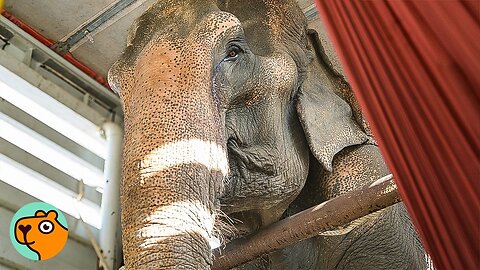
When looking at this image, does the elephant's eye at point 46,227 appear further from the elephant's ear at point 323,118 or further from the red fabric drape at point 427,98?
the red fabric drape at point 427,98

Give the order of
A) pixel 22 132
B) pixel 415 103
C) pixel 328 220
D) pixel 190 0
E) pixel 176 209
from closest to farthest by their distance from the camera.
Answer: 1. pixel 415 103
2. pixel 176 209
3. pixel 328 220
4. pixel 190 0
5. pixel 22 132

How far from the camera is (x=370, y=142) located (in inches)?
76.3

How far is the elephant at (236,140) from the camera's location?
127 centimetres

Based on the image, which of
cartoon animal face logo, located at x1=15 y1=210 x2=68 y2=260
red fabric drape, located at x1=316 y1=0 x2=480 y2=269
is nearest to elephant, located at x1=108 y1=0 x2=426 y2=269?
red fabric drape, located at x1=316 y1=0 x2=480 y2=269

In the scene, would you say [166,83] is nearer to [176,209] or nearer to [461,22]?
[176,209]

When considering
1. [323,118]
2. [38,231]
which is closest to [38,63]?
[38,231]

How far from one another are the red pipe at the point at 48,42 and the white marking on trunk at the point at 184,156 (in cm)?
244

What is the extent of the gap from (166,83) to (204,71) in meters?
0.10

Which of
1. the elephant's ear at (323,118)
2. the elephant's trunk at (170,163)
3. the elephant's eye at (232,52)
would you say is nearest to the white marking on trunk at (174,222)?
the elephant's trunk at (170,163)

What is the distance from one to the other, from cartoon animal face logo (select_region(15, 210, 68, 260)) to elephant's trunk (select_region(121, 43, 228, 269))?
5.42 feet

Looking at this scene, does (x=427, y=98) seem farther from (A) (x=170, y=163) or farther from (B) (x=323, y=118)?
(B) (x=323, y=118)

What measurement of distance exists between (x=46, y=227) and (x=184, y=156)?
195cm

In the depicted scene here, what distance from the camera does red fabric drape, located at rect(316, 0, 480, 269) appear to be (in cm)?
99

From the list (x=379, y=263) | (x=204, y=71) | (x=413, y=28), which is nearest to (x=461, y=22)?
(x=413, y=28)
